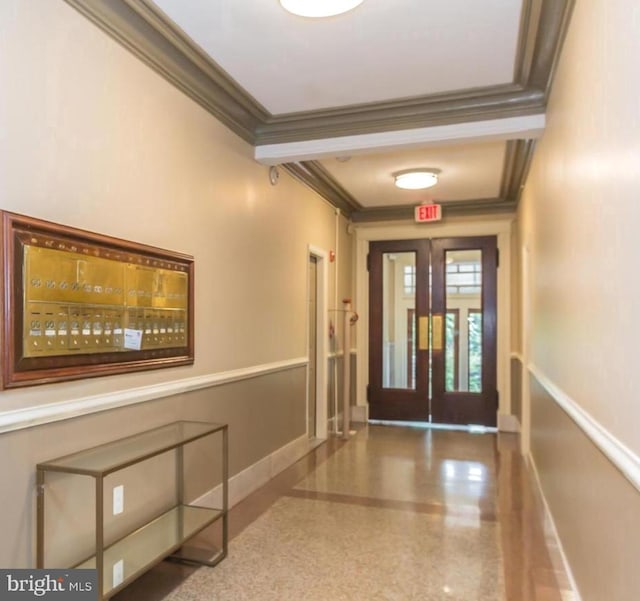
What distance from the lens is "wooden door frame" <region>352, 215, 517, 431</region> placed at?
5.96 m

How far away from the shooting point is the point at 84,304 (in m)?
2.15

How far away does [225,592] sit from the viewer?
7.76ft

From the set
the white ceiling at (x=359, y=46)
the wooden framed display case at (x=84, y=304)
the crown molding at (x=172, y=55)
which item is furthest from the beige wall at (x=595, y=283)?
the wooden framed display case at (x=84, y=304)

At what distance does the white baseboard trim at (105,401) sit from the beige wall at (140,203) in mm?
28

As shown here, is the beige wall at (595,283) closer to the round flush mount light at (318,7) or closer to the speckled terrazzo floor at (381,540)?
the speckled terrazzo floor at (381,540)

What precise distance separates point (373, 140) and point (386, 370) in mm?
3607

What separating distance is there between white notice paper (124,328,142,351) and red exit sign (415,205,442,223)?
411 centimetres

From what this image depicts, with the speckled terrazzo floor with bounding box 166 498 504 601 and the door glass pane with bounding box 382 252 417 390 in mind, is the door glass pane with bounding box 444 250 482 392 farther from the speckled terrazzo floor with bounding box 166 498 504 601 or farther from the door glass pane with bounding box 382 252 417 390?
the speckled terrazzo floor with bounding box 166 498 504 601

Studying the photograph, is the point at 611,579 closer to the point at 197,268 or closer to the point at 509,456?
the point at 197,268

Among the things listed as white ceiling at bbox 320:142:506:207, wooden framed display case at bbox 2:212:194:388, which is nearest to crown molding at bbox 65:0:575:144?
white ceiling at bbox 320:142:506:207

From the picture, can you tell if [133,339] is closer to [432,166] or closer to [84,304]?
[84,304]

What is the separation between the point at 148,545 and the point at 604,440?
199cm

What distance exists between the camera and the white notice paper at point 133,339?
242cm

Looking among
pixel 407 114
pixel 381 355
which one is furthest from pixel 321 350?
pixel 407 114
